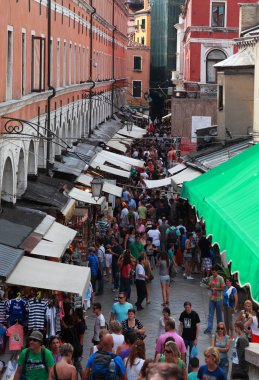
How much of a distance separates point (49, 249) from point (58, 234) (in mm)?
1761

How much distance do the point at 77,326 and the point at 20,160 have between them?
8.07 metres

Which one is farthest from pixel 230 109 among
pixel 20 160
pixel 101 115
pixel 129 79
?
pixel 129 79

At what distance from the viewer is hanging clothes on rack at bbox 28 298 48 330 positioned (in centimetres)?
1671

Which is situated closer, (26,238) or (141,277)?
(26,238)

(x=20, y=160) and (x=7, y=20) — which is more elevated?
(x=7, y=20)

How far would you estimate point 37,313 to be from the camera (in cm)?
1681

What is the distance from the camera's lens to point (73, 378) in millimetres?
12266

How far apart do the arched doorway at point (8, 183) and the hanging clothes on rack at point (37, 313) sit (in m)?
5.58

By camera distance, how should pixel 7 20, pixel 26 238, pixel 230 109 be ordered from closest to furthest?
pixel 26 238, pixel 7 20, pixel 230 109

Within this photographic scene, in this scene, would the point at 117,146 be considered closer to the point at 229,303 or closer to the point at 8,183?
the point at 8,183

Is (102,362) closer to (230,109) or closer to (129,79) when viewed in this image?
(230,109)

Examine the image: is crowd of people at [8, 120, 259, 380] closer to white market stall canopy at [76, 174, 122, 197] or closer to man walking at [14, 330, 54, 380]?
man walking at [14, 330, 54, 380]

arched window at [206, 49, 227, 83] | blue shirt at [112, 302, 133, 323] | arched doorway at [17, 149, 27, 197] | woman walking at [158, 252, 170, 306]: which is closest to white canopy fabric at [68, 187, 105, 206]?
arched doorway at [17, 149, 27, 197]

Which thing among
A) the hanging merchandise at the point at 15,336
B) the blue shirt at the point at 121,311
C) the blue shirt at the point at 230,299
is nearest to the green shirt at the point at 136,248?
the blue shirt at the point at 230,299
